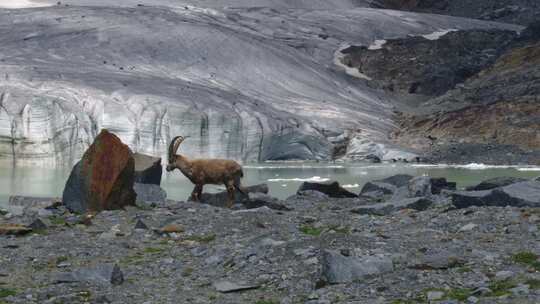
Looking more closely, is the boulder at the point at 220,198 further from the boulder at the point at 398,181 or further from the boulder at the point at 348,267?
the boulder at the point at 348,267

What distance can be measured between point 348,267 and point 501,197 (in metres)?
3.56

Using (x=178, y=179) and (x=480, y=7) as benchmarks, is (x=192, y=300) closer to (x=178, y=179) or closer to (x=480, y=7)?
(x=178, y=179)

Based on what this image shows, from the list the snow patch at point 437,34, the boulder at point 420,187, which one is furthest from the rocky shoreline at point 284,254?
the snow patch at point 437,34

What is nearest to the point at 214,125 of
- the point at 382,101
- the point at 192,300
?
the point at 382,101

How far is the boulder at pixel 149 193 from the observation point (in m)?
13.2

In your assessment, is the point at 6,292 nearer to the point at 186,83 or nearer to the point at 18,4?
the point at 186,83

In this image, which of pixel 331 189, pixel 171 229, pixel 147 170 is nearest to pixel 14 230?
pixel 171 229

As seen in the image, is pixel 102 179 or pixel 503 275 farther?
pixel 102 179

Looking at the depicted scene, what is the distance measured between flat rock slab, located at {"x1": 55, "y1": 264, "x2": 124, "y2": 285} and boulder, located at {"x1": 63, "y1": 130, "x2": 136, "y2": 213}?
3.96m

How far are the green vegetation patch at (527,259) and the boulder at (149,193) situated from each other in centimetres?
630

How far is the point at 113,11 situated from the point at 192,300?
3569 centimetres

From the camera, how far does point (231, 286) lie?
24.5ft

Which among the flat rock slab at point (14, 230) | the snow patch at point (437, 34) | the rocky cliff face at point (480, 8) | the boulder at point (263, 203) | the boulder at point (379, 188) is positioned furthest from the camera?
the rocky cliff face at point (480, 8)

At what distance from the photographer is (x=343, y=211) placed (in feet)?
38.4
